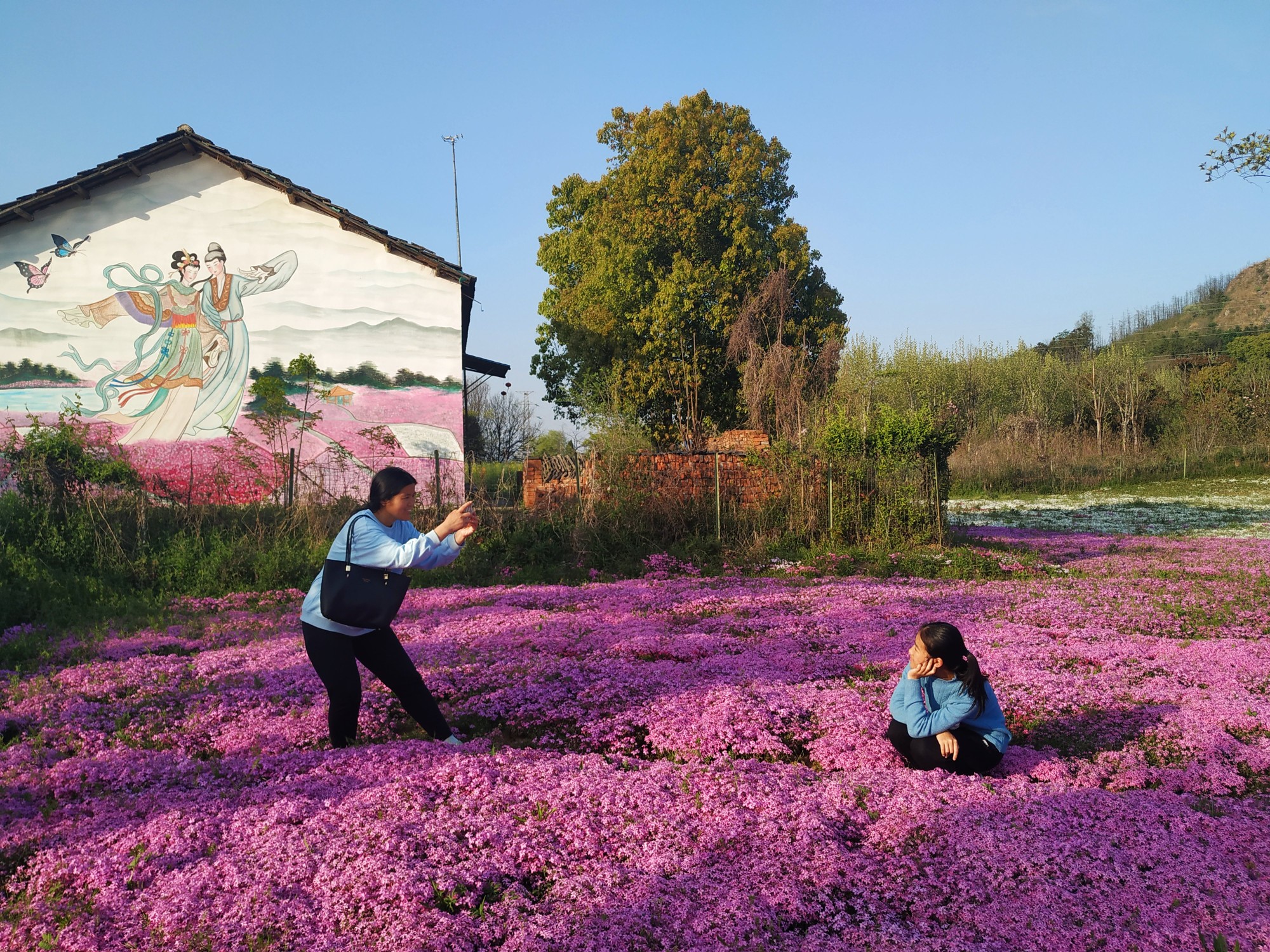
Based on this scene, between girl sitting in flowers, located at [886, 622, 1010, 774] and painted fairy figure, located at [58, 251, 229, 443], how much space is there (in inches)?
755

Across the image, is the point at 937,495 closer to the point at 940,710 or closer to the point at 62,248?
the point at 940,710

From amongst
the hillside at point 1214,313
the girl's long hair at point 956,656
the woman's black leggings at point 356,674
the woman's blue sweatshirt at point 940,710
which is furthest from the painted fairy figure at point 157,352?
the hillside at point 1214,313

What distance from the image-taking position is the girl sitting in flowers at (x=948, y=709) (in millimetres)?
4973

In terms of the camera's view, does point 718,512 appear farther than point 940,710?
Yes

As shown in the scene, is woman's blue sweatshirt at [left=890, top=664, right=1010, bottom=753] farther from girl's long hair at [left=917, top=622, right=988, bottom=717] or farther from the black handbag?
the black handbag

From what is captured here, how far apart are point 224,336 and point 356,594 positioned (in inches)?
700

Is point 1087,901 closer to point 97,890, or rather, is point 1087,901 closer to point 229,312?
point 97,890

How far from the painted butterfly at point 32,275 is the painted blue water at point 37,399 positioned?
245cm

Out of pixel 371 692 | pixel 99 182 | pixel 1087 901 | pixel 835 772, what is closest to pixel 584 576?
pixel 371 692

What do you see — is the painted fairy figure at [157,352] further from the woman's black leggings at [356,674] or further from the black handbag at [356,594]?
the black handbag at [356,594]

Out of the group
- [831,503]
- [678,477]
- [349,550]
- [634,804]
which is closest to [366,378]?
[678,477]

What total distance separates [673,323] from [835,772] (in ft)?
88.9

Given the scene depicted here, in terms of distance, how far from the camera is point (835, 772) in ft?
16.9

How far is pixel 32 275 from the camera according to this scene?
20000mm
